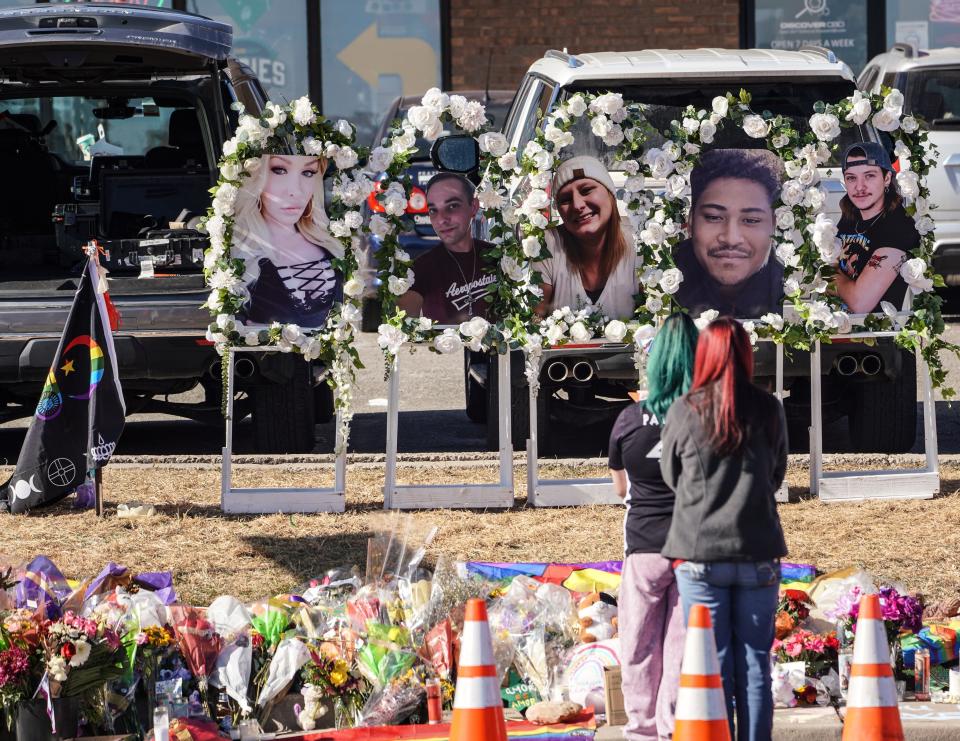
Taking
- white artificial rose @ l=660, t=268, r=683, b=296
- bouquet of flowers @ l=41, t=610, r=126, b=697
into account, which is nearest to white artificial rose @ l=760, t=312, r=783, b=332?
white artificial rose @ l=660, t=268, r=683, b=296

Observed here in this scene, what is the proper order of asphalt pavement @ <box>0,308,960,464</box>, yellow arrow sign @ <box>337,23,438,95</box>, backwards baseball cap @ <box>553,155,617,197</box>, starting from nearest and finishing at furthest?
backwards baseball cap @ <box>553,155,617,197</box> → asphalt pavement @ <box>0,308,960,464</box> → yellow arrow sign @ <box>337,23,438,95</box>

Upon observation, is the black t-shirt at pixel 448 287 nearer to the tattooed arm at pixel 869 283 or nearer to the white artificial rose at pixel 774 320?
the white artificial rose at pixel 774 320

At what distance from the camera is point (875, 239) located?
7992mm

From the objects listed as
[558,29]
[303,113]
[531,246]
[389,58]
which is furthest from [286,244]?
[389,58]

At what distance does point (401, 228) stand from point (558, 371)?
1.08m

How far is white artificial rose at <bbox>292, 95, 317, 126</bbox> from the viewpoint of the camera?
7.69 metres

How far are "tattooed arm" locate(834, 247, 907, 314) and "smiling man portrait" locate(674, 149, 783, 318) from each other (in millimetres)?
350

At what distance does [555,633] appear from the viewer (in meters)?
5.75

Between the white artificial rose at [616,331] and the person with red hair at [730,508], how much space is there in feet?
10.3

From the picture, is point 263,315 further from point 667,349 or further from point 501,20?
point 501,20

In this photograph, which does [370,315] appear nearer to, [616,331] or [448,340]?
[448,340]

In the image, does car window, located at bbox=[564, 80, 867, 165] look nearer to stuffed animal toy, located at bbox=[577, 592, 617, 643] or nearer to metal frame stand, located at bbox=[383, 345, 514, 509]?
metal frame stand, located at bbox=[383, 345, 514, 509]

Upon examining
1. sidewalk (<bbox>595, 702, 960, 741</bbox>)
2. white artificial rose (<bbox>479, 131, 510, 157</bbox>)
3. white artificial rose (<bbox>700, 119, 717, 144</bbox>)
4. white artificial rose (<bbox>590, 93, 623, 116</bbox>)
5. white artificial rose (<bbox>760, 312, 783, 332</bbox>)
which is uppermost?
white artificial rose (<bbox>590, 93, 623, 116</bbox>)

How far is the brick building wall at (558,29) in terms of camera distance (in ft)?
54.4
